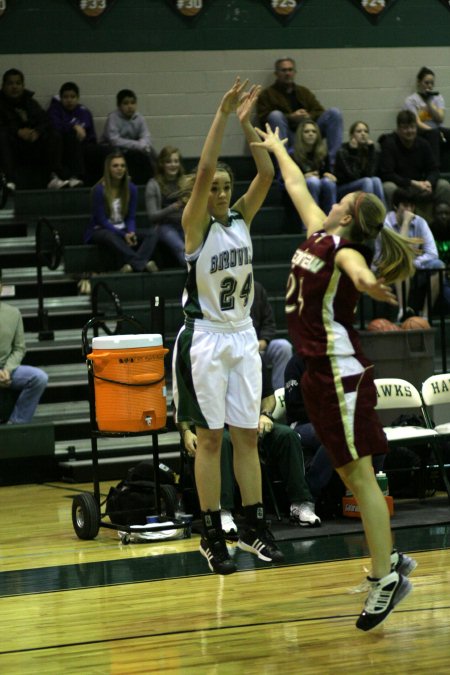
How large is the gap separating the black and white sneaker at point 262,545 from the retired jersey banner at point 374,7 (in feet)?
31.1

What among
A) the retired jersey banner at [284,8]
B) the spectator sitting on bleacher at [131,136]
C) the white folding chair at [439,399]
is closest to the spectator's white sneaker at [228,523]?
the white folding chair at [439,399]

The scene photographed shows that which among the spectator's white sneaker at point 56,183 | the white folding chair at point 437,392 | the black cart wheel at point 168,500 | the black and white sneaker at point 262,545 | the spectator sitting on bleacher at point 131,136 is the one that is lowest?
the black cart wheel at point 168,500

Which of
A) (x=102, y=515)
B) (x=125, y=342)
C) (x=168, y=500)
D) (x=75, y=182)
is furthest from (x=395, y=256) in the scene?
(x=75, y=182)

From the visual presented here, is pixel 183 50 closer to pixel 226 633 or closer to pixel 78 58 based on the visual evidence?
pixel 78 58

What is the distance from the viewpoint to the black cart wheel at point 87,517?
22.5 feet

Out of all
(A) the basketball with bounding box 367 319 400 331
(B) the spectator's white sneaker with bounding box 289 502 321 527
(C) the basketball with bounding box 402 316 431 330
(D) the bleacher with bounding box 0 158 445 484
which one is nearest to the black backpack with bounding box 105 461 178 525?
(B) the spectator's white sneaker with bounding box 289 502 321 527

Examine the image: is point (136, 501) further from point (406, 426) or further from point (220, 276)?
point (220, 276)

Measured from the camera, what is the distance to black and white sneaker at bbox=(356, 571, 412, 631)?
4531 millimetres

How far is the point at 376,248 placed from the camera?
1111cm

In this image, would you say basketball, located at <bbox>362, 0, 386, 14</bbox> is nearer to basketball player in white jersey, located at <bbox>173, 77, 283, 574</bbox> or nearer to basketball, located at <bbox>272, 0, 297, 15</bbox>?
basketball, located at <bbox>272, 0, 297, 15</bbox>

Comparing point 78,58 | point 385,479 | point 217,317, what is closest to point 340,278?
point 217,317

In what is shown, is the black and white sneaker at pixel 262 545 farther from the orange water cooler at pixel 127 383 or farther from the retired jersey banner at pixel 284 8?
the retired jersey banner at pixel 284 8

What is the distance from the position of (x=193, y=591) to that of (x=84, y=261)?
239 inches

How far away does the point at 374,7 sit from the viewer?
13812 millimetres
